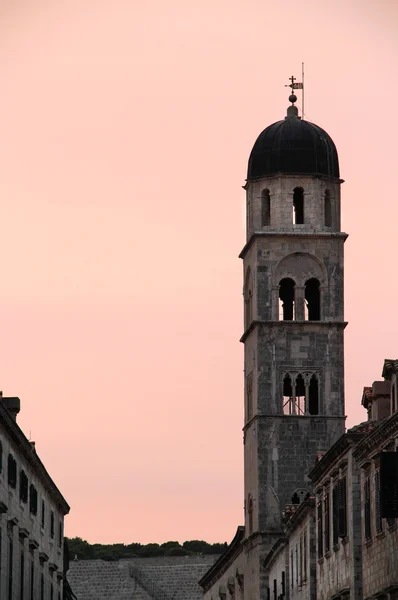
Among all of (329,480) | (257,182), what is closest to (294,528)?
(329,480)

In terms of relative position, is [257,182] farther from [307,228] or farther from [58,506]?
[58,506]

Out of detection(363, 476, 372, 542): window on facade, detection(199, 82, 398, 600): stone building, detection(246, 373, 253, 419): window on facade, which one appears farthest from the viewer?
detection(246, 373, 253, 419): window on facade

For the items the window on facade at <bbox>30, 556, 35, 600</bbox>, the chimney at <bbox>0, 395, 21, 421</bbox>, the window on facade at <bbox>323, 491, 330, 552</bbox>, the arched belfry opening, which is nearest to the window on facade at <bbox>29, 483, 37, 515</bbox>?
the window on facade at <bbox>30, 556, 35, 600</bbox>

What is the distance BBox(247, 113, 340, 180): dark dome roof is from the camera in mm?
105562

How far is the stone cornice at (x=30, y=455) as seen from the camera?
6944 cm

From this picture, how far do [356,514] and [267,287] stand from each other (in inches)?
1630

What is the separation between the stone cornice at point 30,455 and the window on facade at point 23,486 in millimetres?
727

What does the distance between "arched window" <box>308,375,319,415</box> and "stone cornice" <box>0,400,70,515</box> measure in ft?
46.6

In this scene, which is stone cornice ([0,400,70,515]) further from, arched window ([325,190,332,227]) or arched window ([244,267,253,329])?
arched window ([325,190,332,227])

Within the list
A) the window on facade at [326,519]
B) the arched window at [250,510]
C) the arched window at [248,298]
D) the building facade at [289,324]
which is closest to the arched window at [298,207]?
the building facade at [289,324]

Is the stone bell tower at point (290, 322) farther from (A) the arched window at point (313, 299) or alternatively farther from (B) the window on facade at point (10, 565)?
(B) the window on facade at point (10, 565)

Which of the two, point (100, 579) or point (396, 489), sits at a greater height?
point (100, 579)

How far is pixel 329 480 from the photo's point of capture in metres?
70.8

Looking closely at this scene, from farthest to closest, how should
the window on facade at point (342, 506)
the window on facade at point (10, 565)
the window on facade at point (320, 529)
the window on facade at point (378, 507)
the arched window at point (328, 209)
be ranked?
the arched window at point (328, 209) → the window on facade at point (320, 529) → the window on facade at point (10, 565) → the window on facade at point (342, 506) → the window on facade at point (378, 507)
